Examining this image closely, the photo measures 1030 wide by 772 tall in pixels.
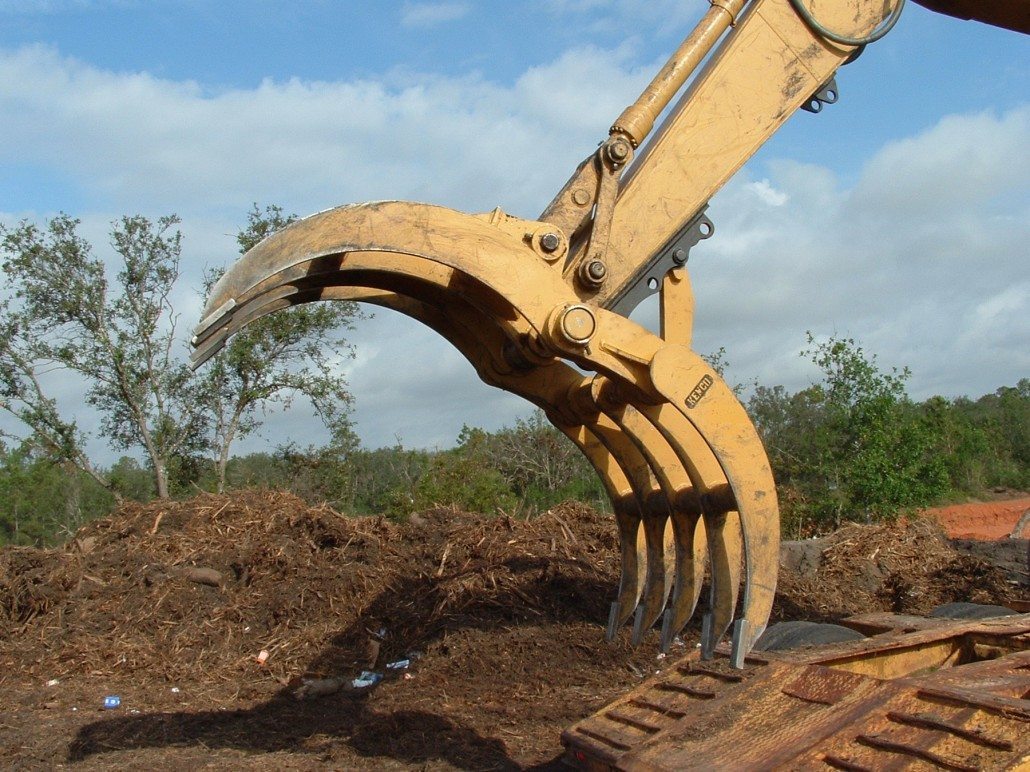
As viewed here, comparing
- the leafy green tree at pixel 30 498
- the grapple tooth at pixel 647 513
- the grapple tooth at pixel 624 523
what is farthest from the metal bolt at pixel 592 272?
the leafy green tree at pixel 30 498

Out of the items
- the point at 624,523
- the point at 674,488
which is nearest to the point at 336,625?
the point at 624,523

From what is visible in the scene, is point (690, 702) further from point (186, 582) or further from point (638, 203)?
point (186, 582)

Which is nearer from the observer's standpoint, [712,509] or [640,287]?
[712,509]

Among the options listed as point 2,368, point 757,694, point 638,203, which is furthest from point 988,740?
point 2,368

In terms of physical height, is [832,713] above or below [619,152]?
below

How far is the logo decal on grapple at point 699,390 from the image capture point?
3270mm

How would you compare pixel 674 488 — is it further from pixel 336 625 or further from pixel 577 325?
pixel 336 625

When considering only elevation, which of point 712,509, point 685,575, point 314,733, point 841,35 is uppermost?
point 841,35

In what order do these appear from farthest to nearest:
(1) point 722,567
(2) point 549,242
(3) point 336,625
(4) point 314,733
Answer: (3) point 336,625, (4) point 314,733, (1) point 722,567, (2) point 549,242

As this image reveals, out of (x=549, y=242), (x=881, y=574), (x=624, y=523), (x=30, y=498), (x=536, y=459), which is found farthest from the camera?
(x=30, y=498)

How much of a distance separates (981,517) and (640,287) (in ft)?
83.5

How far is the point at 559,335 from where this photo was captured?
3221mm

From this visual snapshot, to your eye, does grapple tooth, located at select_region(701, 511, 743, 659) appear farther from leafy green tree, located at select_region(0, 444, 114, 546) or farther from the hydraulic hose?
leafy green tree, located at select_region(0, 444, 114, 546)

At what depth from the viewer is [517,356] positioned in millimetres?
3744
